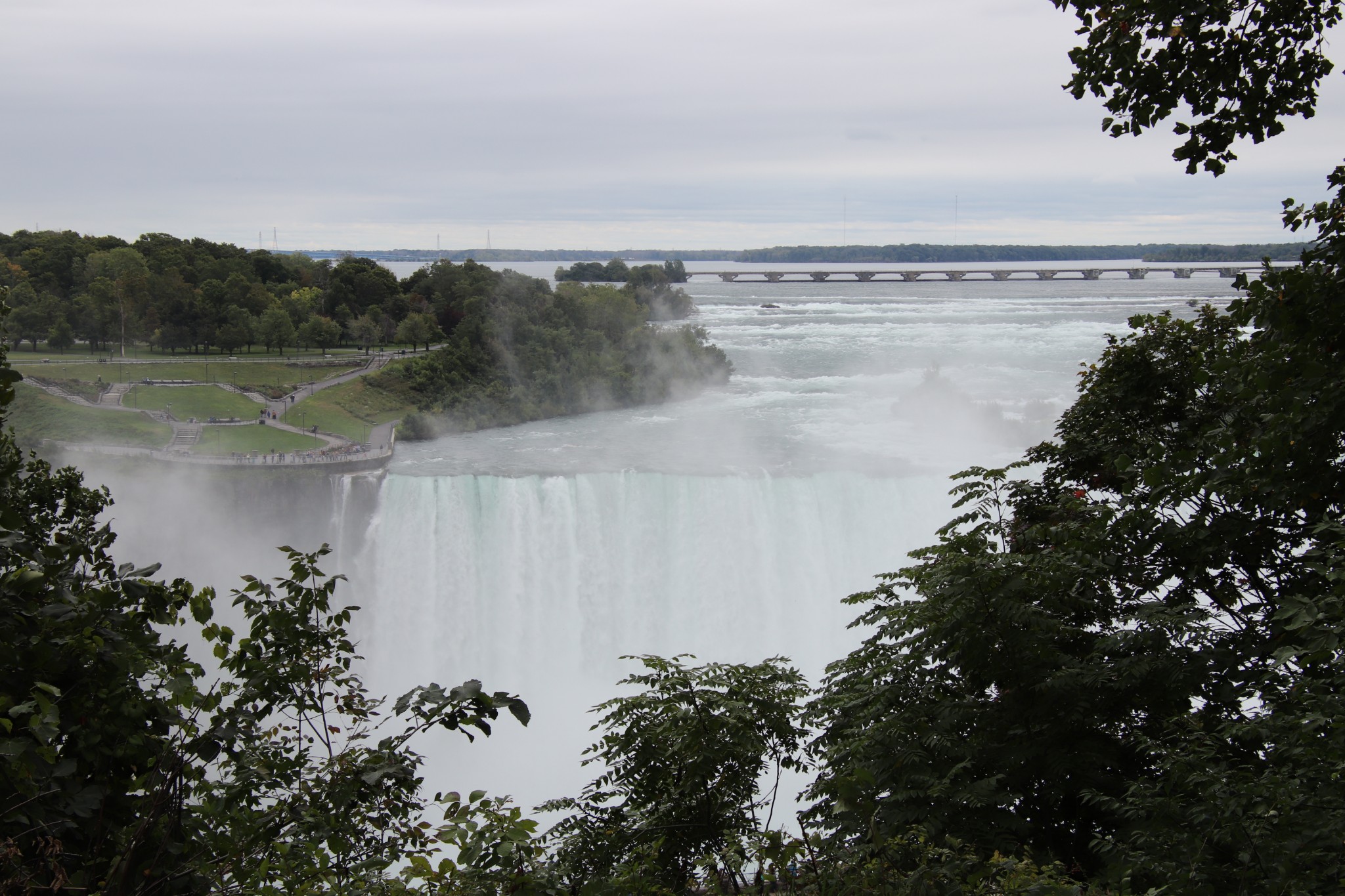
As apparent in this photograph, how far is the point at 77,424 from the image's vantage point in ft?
86.3

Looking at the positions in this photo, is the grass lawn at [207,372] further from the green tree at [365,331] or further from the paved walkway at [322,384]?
the green tree at [365,331]

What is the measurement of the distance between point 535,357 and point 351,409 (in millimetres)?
7276

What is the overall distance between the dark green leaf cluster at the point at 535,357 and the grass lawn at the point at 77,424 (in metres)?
7.23

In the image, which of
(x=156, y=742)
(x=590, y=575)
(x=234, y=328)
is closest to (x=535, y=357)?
(x=234, y=328)

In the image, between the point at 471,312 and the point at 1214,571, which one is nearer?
the point at 1214,571

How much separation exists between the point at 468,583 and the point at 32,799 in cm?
1787

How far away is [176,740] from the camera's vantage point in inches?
95.7

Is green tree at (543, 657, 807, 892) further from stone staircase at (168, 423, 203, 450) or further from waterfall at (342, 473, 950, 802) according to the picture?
stone staircase at (168, 423, 203, 450)

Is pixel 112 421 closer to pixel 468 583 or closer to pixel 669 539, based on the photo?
pixel 468 583

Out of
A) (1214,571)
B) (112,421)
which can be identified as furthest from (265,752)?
(112,421)

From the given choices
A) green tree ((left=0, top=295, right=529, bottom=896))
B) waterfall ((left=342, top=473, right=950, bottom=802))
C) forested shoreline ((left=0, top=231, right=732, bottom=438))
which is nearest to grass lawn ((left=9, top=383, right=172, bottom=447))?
forested shoreline ((left=0, top=231, right=732, bottom=438))

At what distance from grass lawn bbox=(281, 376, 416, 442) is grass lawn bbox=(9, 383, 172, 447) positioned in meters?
3.78

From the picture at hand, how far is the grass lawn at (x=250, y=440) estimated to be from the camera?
25844 mm

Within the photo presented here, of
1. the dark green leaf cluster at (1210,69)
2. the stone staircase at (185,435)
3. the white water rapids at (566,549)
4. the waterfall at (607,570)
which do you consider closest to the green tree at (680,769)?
the dark green leaf cluster at (1210,69)
